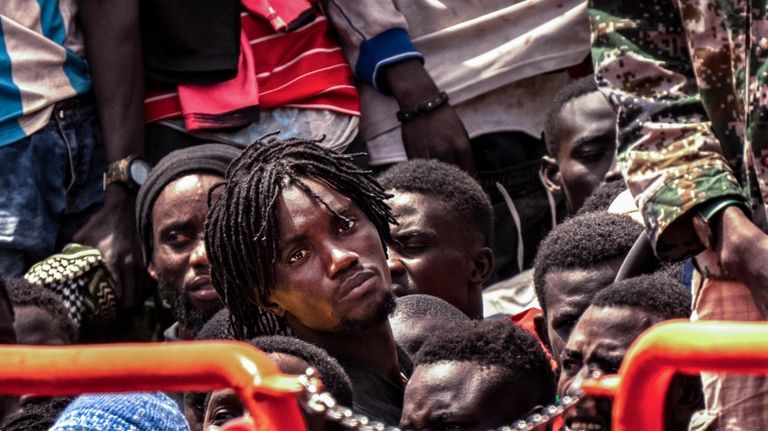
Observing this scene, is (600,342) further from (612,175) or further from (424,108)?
(424,108)

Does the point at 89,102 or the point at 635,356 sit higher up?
the point at 635,356

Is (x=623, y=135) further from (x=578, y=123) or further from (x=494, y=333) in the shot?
(x=578, y=123)

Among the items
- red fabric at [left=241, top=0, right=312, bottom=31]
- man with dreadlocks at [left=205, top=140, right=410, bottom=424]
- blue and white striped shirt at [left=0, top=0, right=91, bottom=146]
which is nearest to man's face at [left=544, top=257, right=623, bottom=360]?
man with dreadlocks at [left=205, top=140, right=410, bottom=424]

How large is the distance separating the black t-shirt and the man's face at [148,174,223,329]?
1.10 metres

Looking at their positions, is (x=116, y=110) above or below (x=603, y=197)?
below

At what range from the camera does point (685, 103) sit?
9.96 ft

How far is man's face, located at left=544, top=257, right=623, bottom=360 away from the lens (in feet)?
13.9

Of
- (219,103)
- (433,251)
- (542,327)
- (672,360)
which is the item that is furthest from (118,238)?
(672,360)

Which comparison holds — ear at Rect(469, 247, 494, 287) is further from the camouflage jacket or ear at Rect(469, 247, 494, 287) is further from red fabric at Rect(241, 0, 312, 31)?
the camouflage jacket

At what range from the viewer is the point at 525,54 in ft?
18.9

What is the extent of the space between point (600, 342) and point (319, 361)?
1.99ft

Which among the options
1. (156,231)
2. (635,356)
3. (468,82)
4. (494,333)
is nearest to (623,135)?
(494,333)

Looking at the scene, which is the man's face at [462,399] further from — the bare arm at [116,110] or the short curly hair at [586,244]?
the bare arm at [116,110]

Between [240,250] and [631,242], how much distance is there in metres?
1.03
